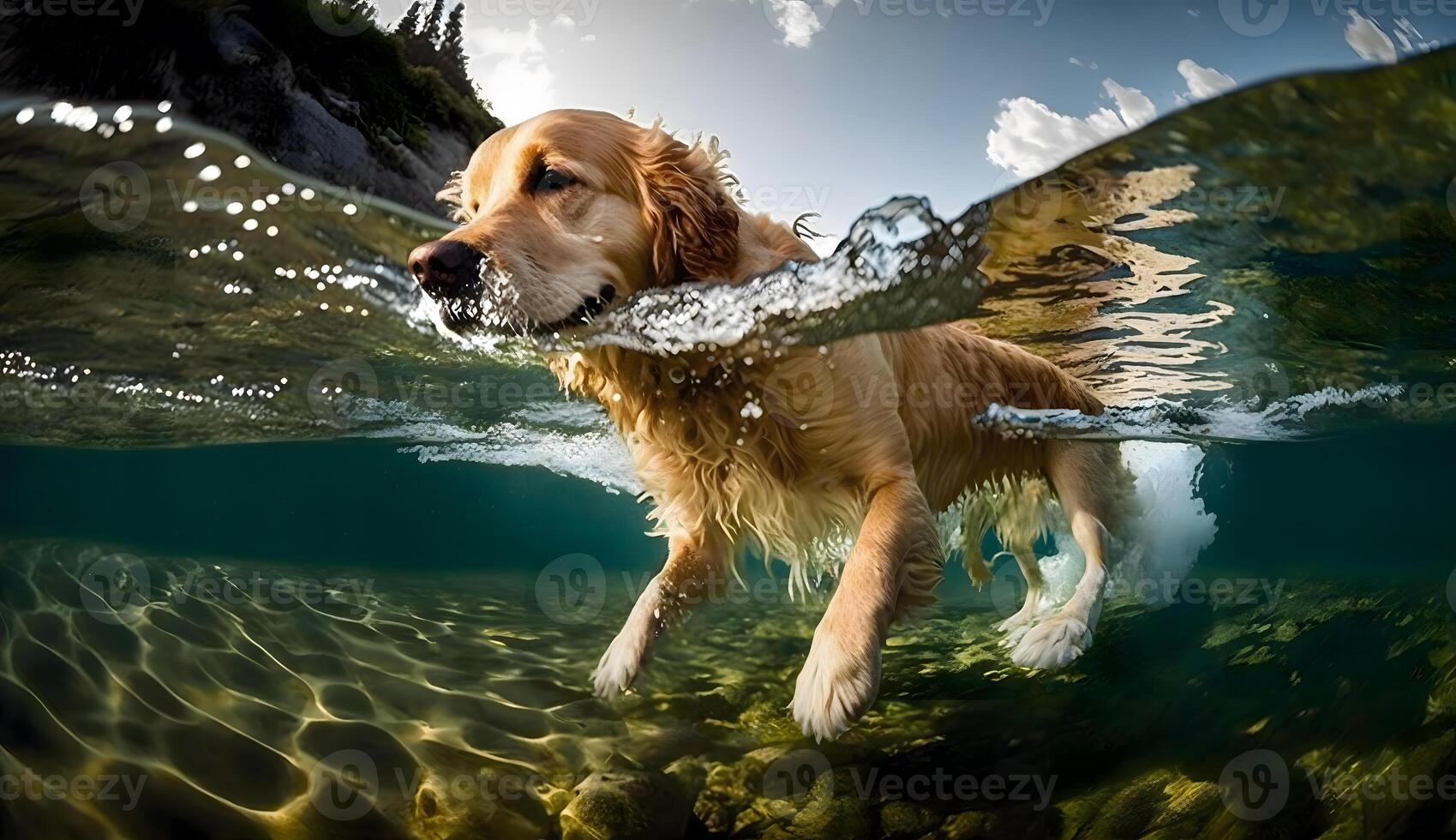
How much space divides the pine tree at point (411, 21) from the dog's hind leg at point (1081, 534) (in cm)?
376

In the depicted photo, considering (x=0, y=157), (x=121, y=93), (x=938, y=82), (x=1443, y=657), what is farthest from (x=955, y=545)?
(x=0, y=157)

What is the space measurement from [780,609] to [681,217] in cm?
519

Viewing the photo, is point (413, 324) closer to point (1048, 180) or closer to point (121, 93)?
point (121, 93)

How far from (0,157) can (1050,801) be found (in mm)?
5448

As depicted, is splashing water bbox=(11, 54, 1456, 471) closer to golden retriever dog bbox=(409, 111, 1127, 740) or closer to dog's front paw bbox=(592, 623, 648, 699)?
golden retriever dog bbox=(409, 111, 1127, 740)

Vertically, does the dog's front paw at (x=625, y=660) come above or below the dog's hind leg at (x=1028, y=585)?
above

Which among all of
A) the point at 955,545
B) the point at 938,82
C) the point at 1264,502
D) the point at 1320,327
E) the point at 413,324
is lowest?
the point at 1264,502

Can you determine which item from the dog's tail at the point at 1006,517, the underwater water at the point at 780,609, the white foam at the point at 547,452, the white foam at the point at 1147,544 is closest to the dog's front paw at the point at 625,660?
the underwater water at the point at 780,609

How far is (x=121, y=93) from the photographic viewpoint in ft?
10.5

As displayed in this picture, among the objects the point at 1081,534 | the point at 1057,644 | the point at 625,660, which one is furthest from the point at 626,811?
the point at 1081,534

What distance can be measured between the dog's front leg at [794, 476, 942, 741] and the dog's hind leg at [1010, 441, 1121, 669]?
144 cm

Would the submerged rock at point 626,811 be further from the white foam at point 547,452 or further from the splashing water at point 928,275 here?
the white foam at point 547,452

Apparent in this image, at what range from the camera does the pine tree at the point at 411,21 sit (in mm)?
3270

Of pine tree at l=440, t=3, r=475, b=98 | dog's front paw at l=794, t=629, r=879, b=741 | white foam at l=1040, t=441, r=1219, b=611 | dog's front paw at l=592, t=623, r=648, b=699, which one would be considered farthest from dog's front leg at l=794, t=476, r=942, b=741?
pine tree at l=440, t=3, r=475, b=98
